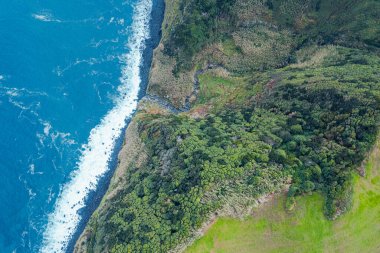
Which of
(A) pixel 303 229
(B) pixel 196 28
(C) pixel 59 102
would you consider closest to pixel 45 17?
(C) pixel 59 102

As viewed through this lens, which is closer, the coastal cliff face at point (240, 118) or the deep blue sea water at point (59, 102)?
the coastal cliff face at point (240, 118)

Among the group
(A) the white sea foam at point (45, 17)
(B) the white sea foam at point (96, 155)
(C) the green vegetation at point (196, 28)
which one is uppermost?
(C) the green vegetation at point (196, 28)

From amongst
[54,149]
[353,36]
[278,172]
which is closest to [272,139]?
[278,172]

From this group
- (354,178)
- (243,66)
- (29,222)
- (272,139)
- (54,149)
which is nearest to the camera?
(354,178)

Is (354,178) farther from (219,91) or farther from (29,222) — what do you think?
(29,222)

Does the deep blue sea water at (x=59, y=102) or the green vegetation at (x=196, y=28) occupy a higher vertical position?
the green vegetation at (x=196, y=28)

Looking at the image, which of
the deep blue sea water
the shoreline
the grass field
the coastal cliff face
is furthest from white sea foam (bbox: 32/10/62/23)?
the grass field

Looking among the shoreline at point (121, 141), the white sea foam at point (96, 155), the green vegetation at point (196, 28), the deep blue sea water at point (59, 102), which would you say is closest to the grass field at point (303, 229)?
the shoreline at point (121, 141)

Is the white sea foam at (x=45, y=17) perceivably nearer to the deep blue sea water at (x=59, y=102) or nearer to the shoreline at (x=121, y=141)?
the deep blue sea water at (x=59, y=102)
